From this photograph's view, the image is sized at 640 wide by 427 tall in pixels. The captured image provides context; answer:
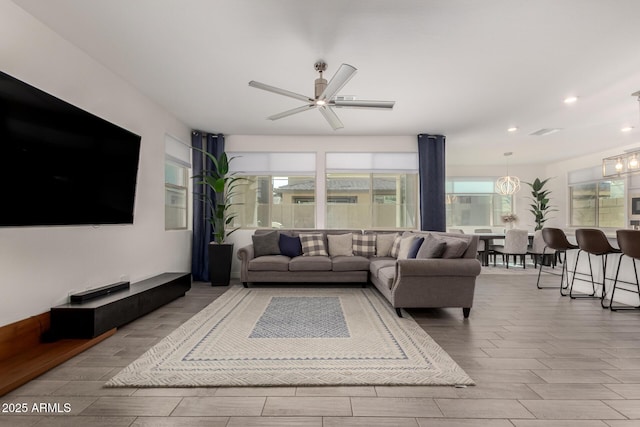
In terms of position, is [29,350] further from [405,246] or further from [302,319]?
[405,246]

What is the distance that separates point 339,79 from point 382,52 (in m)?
0.63

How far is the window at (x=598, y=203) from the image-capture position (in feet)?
22.9

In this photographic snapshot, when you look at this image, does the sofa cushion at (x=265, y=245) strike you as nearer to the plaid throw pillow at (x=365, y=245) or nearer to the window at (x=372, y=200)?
the window at (x=372, y=200)

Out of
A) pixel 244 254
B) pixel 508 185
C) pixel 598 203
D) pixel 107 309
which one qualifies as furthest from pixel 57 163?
pixel 598 203

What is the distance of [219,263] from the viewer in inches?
196

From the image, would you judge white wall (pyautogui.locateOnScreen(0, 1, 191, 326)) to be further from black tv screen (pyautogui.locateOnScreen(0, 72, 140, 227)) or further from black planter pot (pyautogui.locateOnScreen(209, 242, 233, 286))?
black planter pot (pyautogui.locateOnScreen(209, 242, 233, 286))

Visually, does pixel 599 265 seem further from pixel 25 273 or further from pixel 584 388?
pixel 25 273

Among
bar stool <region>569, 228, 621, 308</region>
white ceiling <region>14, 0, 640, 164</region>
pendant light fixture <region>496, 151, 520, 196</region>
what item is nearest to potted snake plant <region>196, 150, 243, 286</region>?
white ceiling <region>14, 0, 640, 164</region>

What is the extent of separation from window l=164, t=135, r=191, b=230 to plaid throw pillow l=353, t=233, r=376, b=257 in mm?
2889

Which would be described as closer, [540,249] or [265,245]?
[265,245]

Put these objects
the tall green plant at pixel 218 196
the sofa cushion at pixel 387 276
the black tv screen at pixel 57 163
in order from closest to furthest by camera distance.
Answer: the black tv screen at pixel 57 163 → the sofa cushion at pixel 387 276 → the tall green plant at pixel 218 196

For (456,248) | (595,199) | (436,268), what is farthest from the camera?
(595,199)

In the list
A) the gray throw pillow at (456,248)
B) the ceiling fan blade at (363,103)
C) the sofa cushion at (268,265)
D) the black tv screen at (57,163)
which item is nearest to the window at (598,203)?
the gray throw pillow at (456,248)

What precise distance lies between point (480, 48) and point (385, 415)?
3019mm
